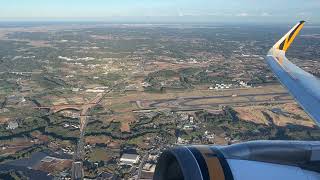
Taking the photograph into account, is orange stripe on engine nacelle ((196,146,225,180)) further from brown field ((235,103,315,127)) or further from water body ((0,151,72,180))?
brown field ((235,103,315,127))

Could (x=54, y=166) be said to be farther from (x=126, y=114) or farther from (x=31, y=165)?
(x=126, y=114)

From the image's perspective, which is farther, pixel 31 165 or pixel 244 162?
pixel 31 165

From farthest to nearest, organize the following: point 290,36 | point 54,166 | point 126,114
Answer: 1. point 126,114
2. point 54,166
3. point 290,36

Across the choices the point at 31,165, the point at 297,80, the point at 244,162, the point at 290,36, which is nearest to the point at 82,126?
the point at 31,165

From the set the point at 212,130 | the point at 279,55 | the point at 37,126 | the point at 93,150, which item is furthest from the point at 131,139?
the point at 279,55

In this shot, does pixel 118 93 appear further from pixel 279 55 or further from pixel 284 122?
pixel 279 55

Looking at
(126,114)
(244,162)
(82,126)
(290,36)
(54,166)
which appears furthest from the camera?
(126,114)

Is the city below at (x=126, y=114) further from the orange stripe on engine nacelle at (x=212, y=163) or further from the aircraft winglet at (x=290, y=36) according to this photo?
the orange stripe on engine nacelle at (x=212, y=163)
